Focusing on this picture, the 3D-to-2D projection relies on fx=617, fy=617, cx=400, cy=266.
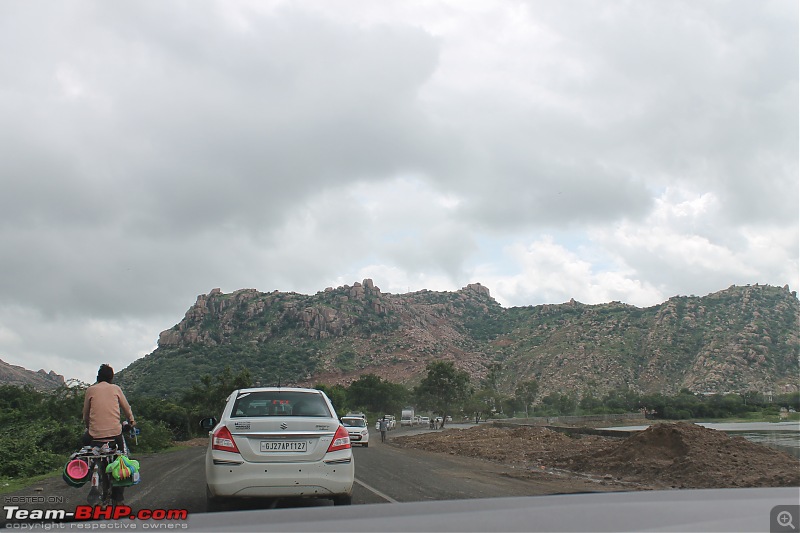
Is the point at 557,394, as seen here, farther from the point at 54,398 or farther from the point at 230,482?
the point at 230,482

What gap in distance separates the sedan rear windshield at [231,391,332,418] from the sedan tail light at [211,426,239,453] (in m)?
0.40

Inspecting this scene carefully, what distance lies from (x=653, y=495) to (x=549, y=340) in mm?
102691

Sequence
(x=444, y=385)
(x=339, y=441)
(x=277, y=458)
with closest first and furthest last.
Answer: (x=277, y=458) → (x=339, y=441) → (x=444, y=385)

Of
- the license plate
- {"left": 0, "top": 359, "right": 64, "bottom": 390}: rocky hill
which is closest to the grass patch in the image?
the license plate

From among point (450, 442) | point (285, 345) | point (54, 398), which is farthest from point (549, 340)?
point (54, 398)

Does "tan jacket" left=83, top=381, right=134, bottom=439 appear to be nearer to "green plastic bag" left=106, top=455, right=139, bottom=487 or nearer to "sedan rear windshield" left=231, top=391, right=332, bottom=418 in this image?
"green plastic bag" left=106, top=455, right=139, bottom=487

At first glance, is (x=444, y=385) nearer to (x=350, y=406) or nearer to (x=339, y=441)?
(x=350, y=406)

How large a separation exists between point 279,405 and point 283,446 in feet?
3.15

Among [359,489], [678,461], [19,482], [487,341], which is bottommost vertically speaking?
[678,461]

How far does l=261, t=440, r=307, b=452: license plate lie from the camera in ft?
24.2

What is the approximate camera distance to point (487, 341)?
5020 inches

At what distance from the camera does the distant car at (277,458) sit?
723 cm

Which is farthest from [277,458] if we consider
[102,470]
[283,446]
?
[102,470]

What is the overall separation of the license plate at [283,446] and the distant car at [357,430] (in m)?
21.6
